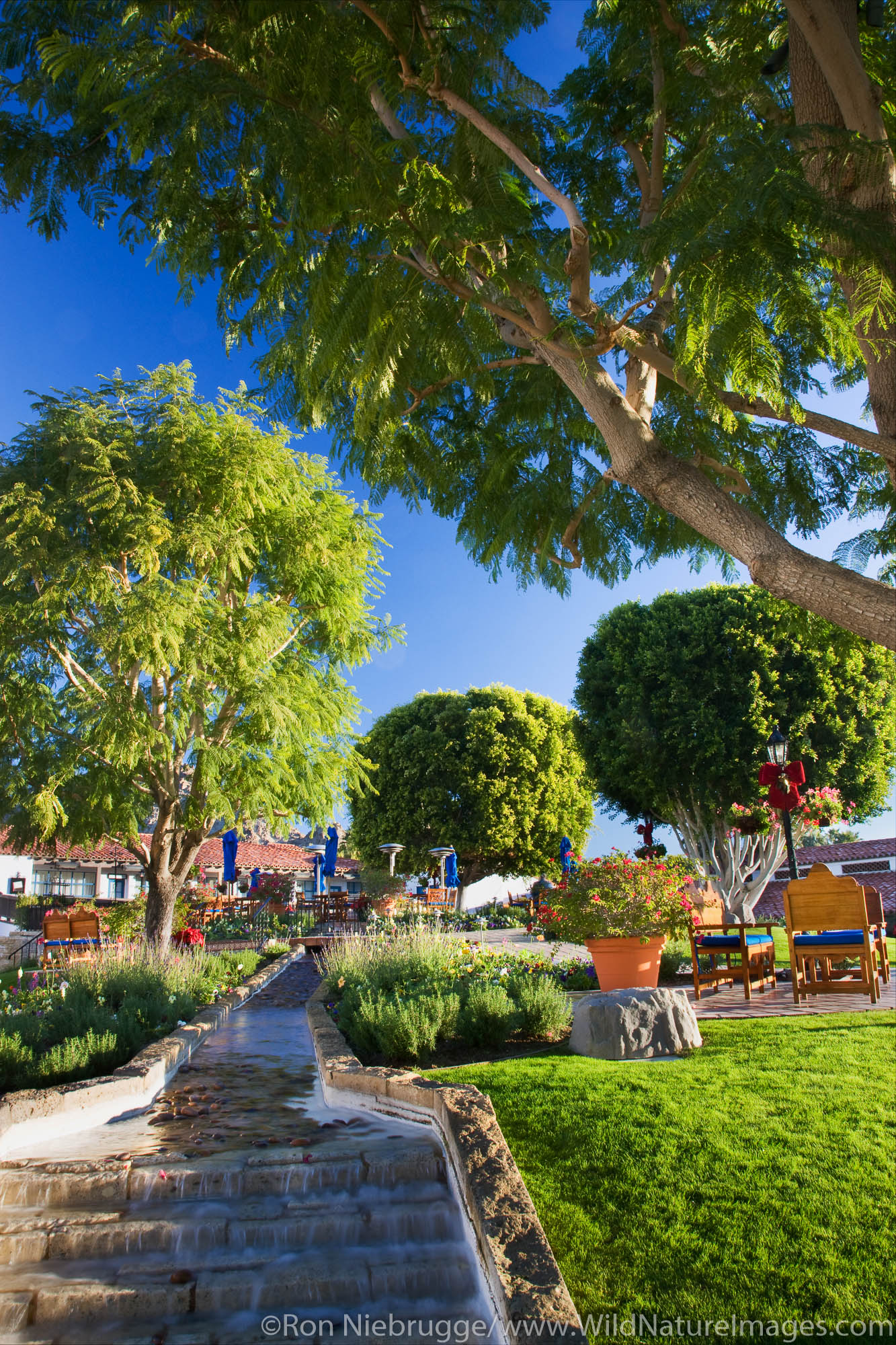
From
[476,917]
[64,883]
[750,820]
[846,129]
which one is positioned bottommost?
[476,917]

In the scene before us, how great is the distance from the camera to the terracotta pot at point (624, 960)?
7887 mm

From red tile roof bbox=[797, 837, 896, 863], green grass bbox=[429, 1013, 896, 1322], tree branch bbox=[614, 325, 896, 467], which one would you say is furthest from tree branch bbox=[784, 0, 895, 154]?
red tile roof bbox=[797, 837, 896, 863]

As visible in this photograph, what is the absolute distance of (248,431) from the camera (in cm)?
1336

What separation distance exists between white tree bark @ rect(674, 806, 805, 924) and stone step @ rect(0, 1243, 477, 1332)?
1744cm

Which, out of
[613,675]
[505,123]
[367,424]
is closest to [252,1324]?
[367,424]

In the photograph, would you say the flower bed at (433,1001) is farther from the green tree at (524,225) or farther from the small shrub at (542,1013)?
the green tree at (524,225)

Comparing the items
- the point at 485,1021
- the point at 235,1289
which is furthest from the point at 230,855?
the point at 235,1289

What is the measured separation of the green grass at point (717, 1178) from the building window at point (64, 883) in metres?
33.5

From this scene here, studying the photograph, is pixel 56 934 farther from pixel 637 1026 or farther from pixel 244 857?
pixel 244 857

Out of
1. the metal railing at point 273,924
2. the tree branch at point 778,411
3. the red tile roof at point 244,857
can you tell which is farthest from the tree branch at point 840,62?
the red tile roof at point 244,857

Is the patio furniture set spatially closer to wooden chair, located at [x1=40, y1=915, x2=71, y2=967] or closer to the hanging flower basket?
the hanging flower basket

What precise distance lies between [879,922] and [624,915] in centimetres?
288

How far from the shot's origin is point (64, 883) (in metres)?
36.4

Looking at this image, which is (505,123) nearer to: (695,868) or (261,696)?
(695,868)
